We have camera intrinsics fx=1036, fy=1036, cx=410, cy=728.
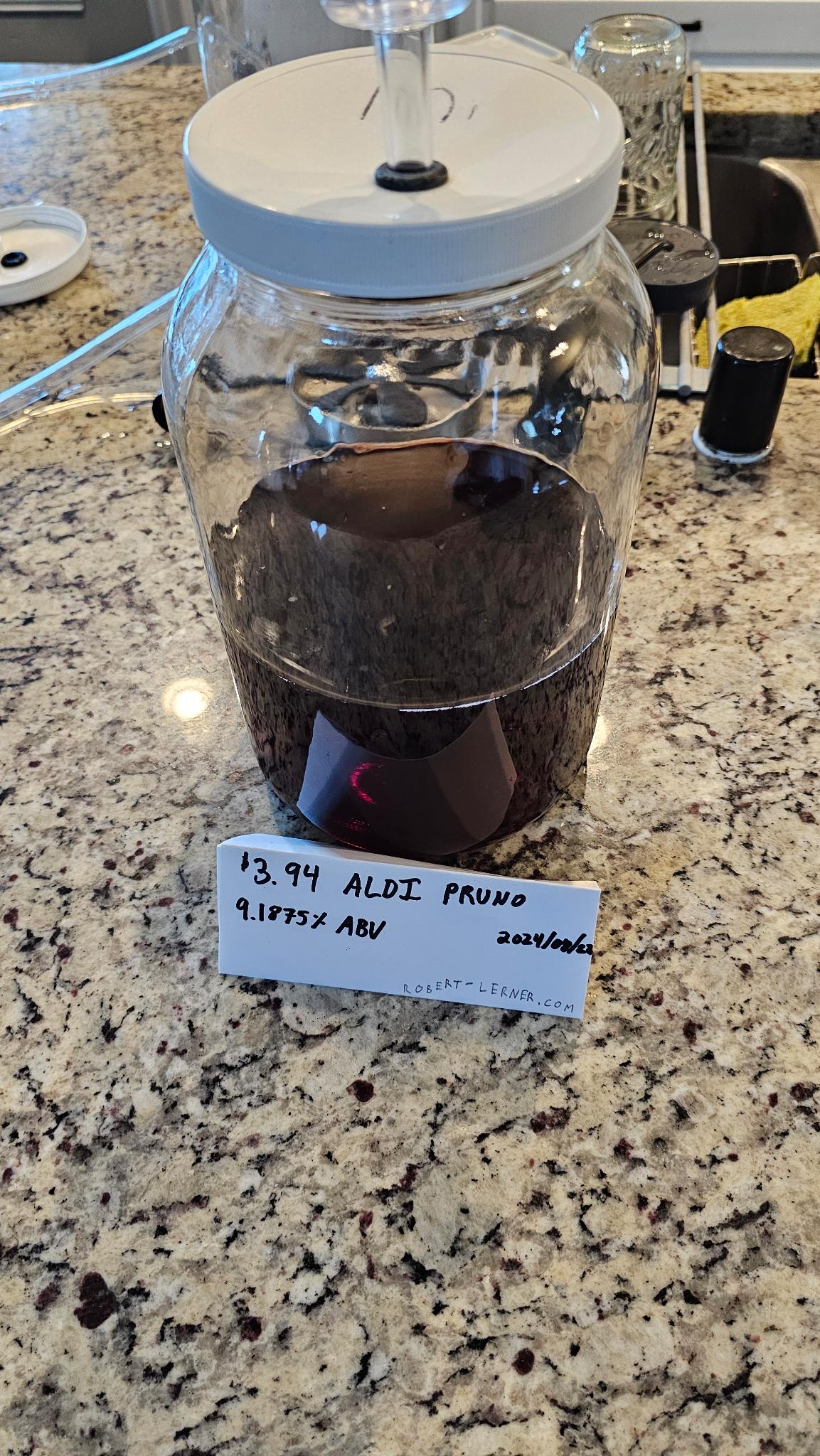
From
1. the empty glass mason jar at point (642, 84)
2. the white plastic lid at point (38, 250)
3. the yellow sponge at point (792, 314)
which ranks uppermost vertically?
the empty glass mason jar at point (642, 84)

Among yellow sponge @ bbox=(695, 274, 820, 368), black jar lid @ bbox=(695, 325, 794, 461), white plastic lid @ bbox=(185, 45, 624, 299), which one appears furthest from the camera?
yellow sponge @ bbox=(695, 274, 820, 368)

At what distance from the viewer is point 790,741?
2.02 feet

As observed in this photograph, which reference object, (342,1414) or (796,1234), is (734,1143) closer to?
(796,1234)

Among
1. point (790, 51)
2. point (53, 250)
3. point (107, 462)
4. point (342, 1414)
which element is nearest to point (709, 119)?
point (790, 51)

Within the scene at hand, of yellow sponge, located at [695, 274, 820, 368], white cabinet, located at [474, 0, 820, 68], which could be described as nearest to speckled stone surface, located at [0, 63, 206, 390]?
white cabinet, located at [474, 0, 820, 68]

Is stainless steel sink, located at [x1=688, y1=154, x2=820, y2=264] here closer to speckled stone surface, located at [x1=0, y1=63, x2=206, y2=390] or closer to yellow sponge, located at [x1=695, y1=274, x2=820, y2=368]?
yellow sponge, located at [x1=695, y1=274, x2=820, y2=368]

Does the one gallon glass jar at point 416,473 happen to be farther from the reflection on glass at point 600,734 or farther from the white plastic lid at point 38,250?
the white plastic lid at point 38,250

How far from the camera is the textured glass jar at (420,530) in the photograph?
0.48 metres

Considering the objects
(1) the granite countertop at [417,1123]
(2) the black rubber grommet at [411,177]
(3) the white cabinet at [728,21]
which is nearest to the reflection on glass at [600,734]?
Result: (1) the granite countertop at [417,1123]

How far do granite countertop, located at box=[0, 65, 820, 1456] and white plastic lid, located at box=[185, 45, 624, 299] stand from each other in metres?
0.31

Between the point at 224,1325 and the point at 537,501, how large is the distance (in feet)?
1.26

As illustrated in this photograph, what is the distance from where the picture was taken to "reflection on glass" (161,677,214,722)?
2.14 ft

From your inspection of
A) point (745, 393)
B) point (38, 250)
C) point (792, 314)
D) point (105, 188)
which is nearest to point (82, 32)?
point (105, 188)

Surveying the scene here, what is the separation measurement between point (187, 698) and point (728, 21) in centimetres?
127
